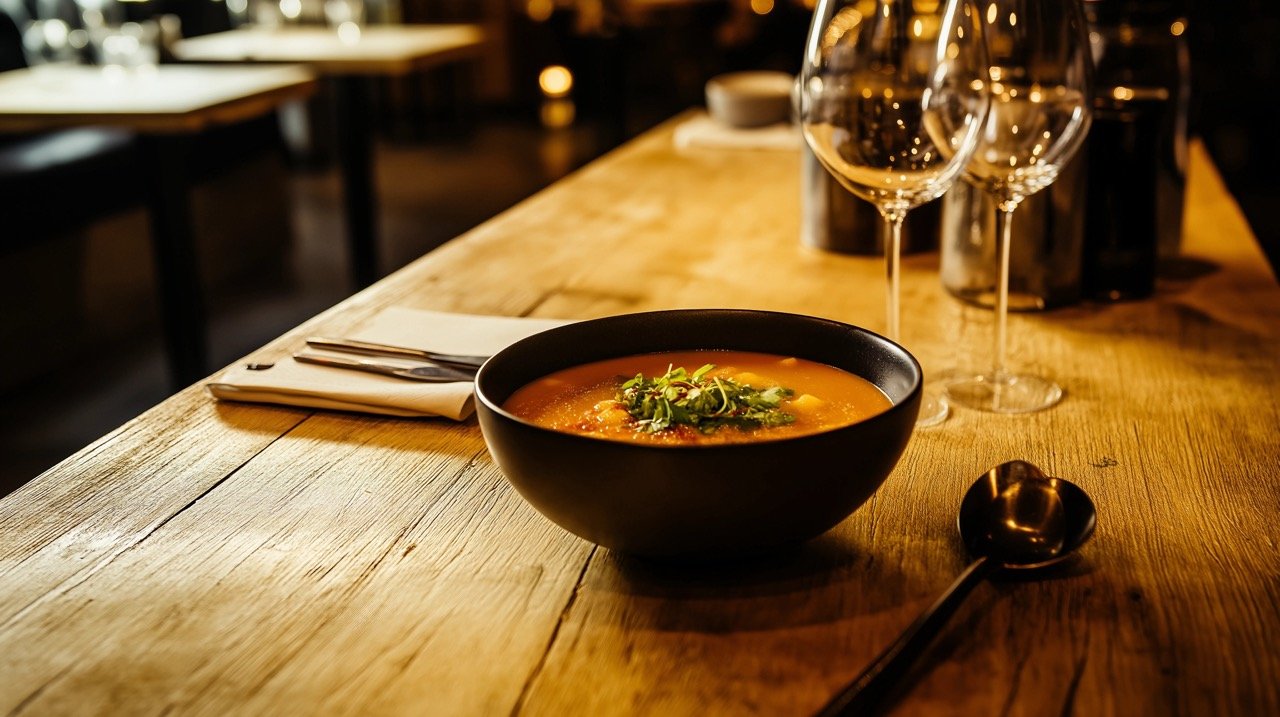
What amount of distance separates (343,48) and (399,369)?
11.8 ft

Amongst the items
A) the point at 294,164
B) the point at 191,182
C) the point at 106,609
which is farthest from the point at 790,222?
the point at 294,164

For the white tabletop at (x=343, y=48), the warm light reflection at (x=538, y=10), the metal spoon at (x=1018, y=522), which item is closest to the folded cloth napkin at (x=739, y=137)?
the metal spoon at (x=1018, y=522)

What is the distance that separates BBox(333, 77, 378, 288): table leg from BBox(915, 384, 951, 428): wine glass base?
3337 millimetres

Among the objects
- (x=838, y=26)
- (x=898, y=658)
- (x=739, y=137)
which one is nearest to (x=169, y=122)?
(x=739, y=137)

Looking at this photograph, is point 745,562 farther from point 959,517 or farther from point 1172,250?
point 1172,250

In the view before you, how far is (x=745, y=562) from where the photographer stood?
687mm

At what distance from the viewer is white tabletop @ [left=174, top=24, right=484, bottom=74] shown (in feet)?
13.2

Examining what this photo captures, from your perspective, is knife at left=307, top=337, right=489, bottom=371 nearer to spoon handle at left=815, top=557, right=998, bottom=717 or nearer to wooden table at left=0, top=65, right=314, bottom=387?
spoon handle at left=815, top=557, right=998, bottom=717

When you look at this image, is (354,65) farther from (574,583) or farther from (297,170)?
(574,583)

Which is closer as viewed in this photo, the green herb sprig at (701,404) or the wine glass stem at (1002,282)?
the green herb sprig at (701,404)

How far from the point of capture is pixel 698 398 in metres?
0.68

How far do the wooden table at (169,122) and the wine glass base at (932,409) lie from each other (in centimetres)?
221

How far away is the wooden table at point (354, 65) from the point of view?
4020 millimetres

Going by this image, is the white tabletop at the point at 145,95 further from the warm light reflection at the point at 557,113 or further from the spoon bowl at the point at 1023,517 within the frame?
the warm light reflection at the point at 557,113
